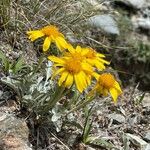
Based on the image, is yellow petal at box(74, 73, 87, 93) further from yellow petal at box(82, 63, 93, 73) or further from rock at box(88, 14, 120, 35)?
rock at box(88, 14, 120, 35)

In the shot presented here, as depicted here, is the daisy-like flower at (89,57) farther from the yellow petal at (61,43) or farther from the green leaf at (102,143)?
the green leaf at (102,143)

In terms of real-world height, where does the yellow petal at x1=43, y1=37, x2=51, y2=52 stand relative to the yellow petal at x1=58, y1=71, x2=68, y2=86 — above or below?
above

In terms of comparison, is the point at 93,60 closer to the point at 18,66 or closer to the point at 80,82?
the point at 80,82

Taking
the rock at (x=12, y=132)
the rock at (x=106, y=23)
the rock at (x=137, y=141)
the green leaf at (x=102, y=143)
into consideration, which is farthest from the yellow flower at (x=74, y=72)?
the rock at (x=106, y=23)

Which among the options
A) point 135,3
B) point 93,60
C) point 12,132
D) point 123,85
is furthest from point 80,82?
point 135,3

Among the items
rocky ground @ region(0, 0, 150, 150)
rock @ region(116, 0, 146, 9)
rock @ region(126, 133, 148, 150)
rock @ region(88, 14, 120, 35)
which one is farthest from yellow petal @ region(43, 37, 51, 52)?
rock @ region(116, 0, 146, 9)

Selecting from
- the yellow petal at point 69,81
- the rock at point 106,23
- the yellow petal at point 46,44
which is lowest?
the rock at point 106,23
